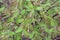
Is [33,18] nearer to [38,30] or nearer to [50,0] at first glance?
A: [38,30]

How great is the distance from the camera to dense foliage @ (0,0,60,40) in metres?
1.28

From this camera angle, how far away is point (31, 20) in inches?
50.9

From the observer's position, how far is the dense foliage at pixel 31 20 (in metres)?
1.28

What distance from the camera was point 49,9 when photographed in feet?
4.37

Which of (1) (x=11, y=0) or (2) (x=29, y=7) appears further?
(1) (x=11, y=0)

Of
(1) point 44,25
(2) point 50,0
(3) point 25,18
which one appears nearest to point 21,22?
(3) point 25,18

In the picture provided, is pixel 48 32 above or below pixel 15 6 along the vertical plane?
below

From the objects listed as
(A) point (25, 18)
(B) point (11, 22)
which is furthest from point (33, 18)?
(B) point (11, 22)

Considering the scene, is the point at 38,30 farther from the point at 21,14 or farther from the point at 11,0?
the point at 11,0

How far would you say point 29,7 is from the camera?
1.29 meters

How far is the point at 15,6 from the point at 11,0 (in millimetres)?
86

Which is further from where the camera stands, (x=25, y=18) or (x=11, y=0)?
(x=11, y=0)

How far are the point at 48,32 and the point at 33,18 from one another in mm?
147

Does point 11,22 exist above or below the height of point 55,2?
below
